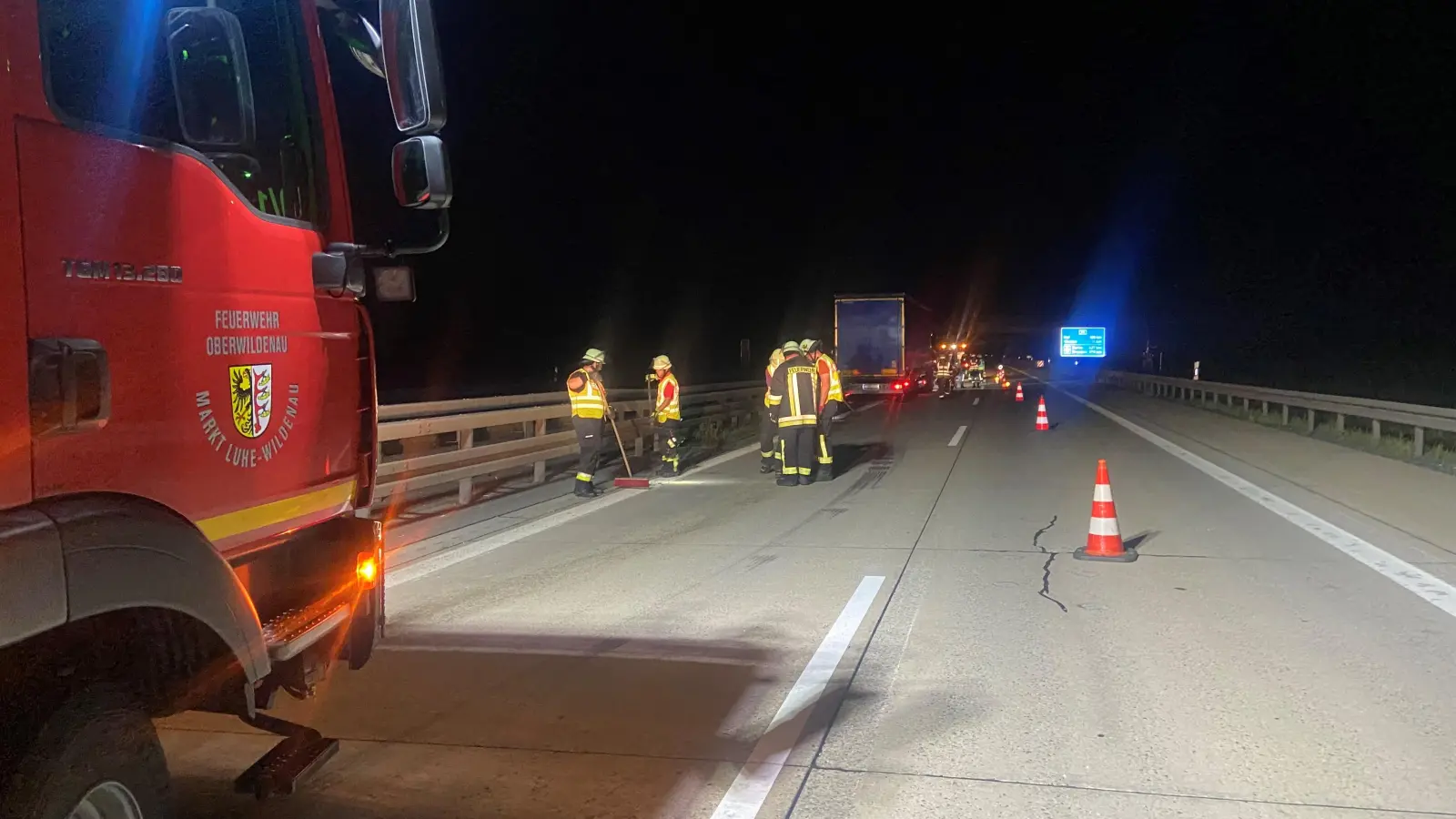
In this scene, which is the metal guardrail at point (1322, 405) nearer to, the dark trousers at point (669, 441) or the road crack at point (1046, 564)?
the road crack at point (1046, 564)

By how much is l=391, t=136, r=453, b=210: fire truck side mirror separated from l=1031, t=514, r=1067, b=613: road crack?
5084 mm

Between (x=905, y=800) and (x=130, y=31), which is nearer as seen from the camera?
(x=130, y=31)

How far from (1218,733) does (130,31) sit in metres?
4.92

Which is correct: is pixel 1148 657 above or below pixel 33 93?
below

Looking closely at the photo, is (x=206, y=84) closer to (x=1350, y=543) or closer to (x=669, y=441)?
(x=1350, y=543)

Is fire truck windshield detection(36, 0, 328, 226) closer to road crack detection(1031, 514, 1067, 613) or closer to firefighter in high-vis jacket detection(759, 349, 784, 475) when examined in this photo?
road crack detection(1031, 514, 1067, 613)

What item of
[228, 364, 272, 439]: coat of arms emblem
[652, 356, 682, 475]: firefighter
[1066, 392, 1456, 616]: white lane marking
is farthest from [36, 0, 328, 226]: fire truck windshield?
[652, 356, 682, 475]: firefighter

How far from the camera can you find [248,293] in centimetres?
351

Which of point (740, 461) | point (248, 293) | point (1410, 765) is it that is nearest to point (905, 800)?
point (1410, 765)

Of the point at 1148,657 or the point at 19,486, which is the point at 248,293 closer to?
the point at 19,486

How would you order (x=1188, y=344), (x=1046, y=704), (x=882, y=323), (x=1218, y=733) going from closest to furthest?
(x=1218, y=733), (x=1046, y=704), (x=882, y=323), (x=1188, y=344)

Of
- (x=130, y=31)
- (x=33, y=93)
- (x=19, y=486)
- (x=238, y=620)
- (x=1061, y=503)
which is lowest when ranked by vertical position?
(x=1061, y=503)

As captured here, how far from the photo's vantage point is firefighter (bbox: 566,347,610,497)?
520 inches

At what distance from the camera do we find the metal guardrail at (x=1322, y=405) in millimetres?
15945
